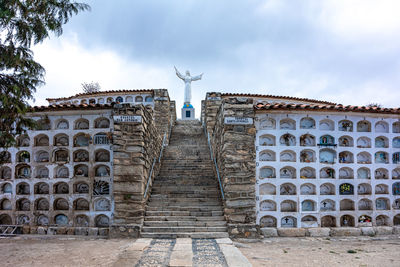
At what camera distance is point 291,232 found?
6.82 metres

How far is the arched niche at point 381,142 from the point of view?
774 cm

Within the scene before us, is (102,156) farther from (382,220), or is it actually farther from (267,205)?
(382,220)

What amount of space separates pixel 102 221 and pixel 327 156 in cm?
686

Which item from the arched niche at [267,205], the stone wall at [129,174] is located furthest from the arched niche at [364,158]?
the stone wall at [129,174]

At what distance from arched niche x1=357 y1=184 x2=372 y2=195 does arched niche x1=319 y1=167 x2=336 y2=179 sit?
96 cm

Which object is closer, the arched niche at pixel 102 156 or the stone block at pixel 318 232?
the stone block at pixel 318 232

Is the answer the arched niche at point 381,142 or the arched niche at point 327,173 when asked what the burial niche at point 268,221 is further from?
the arched niche at point 381,142

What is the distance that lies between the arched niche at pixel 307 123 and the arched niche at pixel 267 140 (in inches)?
39.8

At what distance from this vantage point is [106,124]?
24.4 feet

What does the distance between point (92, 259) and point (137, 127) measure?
11.0 ft

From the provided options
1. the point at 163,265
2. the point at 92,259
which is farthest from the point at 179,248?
the point at 92,259

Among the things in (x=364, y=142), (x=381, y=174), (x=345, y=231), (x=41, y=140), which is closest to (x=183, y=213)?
(x=345, y=231)

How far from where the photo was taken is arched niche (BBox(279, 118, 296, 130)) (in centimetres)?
747

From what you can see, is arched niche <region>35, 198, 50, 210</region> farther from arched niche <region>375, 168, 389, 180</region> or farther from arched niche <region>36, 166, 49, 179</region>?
arched niche <region>375, 168, 389, 180</region>
